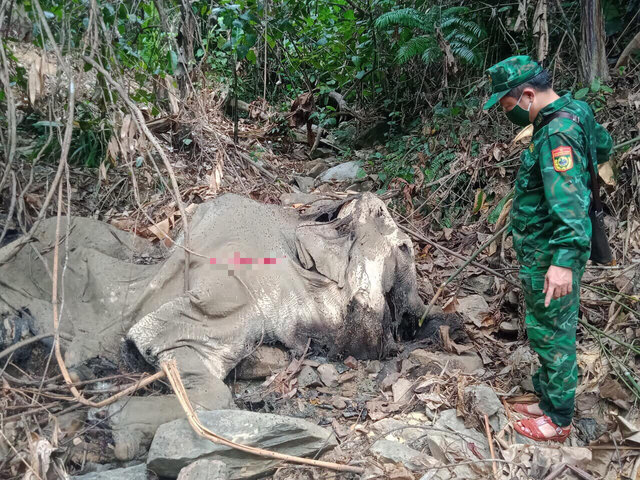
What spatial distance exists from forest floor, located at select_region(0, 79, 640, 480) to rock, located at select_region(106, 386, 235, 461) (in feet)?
0.29

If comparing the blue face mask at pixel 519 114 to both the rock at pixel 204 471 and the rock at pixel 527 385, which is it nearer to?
the rock at pixel 527 385

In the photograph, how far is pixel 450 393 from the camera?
3.14 metres

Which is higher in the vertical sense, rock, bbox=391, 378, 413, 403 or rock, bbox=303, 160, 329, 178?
rock, bbox=303, 160, 329, 178

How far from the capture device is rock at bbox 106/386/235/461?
2.67 m

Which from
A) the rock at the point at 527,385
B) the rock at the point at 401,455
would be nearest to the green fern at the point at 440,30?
the rock at the point at 527,385

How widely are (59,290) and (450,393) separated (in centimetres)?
244

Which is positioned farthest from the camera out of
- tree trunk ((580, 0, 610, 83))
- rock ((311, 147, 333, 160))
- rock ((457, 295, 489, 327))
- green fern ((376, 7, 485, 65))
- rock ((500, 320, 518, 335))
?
rock ((311, 147, 333, 160))

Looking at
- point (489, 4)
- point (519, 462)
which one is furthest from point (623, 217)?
point (489, 4)

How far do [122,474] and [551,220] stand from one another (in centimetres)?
239

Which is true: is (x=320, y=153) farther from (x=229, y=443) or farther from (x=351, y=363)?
(x=229, y=443)

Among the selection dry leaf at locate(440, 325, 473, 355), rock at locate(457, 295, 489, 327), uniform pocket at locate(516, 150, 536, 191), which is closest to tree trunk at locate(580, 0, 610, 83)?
rock at locate(457, 295, 489, 327)

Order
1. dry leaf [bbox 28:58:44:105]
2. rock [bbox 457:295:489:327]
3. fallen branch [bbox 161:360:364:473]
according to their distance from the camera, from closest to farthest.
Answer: fallen branch [bbox 161:360:364:473]
dry leaf [bbox 28:58:44:105]
rock [bbox 457:295:489:327]

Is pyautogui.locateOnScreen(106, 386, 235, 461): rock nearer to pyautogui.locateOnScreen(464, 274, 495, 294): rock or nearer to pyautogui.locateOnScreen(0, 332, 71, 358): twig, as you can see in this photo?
pyautogui.locateOnScreen(0, 332, 71, 358): twig

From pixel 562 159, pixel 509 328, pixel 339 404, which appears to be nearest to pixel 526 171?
pixel 562 159
